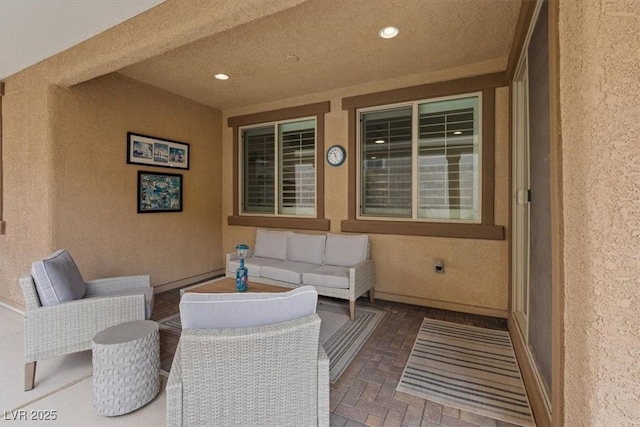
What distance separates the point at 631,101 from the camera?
2.88 feet

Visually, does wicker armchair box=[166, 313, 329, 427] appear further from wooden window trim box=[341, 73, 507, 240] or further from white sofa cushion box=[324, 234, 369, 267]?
wooden window trim box=[341, 73, 507, 240]

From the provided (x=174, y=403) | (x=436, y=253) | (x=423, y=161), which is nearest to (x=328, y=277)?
(x=436, y=253)

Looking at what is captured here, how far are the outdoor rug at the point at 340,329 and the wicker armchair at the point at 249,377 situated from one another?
32.5 inches

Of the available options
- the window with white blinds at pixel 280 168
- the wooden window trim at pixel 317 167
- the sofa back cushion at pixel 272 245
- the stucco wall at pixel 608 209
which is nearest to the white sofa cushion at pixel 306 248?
the sofa back cushion at pixel 272 245

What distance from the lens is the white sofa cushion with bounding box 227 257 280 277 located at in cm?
382

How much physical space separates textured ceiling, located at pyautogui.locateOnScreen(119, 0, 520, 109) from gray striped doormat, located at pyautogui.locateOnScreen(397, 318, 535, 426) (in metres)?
2.90

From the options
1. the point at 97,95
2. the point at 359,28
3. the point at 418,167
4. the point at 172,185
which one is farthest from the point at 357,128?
the point at 97,95

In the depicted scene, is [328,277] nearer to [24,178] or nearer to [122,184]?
[122,184]

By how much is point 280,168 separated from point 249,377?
12.3ft

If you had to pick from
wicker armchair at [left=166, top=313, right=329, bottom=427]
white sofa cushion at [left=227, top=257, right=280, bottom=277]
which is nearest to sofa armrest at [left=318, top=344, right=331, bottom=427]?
wicker armchair at [left=166, top=313, right=329, bottom=427]

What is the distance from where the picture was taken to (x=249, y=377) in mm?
1347

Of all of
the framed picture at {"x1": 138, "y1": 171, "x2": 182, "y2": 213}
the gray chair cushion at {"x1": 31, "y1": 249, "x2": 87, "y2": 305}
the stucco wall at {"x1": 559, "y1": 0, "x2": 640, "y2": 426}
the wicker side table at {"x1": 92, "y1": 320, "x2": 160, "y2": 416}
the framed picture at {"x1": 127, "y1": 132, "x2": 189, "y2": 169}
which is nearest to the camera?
the stucco wall at {"x1": 559, "y1": 0, "x2": 640, "y2": 426}

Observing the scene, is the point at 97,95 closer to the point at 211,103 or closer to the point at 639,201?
the point at 211,103

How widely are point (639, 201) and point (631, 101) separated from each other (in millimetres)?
302
